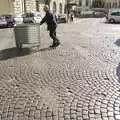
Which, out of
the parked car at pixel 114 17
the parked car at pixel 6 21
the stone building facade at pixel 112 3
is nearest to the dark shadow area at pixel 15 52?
the parked car at pixel 6 21

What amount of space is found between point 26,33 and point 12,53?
93 centimetres

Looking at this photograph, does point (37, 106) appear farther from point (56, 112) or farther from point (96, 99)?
point (96, 99)

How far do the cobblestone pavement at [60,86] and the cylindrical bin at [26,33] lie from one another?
0.68 metres

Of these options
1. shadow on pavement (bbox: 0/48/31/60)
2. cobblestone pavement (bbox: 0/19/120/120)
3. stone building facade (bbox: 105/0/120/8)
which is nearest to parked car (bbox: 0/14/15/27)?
shadow on pavement (bbox: 0/48/31/60)

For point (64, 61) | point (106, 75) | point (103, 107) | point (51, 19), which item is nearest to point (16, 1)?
point (51, 19)

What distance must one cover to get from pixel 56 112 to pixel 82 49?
5.13 meters

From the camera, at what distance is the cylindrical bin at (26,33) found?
7949 millimetres

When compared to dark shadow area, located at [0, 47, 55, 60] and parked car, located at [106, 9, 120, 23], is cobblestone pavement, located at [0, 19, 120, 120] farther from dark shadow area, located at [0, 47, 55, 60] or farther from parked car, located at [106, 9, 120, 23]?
parked car, located at [106, 9, 120, 23]

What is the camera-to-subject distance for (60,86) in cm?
491

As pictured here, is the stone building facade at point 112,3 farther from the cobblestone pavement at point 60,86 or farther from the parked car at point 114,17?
the cobblestone pavement at point 60,86

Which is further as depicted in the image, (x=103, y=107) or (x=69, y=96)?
(x=69, y=96)

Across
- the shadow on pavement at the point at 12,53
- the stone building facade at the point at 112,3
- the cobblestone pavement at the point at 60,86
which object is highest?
the stone building facade at the point at 112,3

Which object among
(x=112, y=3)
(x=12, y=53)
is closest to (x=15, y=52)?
(x=12, y=53)

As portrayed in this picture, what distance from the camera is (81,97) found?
4.36 metres
